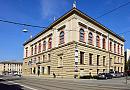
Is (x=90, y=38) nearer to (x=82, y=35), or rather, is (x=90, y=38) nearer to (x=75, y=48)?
(x=82, y=35)

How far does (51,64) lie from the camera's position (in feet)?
199

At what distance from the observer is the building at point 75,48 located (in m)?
50.0

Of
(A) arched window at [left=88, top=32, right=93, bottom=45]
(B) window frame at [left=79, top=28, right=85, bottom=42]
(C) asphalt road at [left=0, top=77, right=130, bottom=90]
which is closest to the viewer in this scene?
(C) asphalt road at [left=0, top=77, right=130, bottom=90]

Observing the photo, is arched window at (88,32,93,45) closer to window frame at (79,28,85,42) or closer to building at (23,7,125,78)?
building at (23,7,125,78)

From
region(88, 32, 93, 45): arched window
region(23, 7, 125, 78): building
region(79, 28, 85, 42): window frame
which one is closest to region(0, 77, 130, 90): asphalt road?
region(23, 7, 125, 78): building

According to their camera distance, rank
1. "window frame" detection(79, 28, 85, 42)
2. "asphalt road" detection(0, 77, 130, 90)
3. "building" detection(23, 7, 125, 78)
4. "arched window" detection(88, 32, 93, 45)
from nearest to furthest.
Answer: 1. "asphalt road" detection(0, 77, 130, 90)
2. "building" detection(23, 7, 125, 78)
3. "window frame" detection(79, 28, 85, 42)
4. "arched window" detection(88, 32, 93, 45)

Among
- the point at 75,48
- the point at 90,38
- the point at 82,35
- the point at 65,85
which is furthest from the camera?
the point at 90,38

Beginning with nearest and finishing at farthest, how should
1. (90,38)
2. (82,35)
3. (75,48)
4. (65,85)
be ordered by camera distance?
(65,85) → (75,48) → (82,35) → (90,38)

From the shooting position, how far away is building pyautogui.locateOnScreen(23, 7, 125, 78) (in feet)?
164

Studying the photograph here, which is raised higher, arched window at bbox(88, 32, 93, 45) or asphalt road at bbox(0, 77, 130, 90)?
arched window at bbox(88, 32, 93, 45)

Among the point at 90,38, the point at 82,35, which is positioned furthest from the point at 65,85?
the point at 90,38

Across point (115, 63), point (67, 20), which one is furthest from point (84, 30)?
point (115, 63)

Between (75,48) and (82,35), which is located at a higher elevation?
(82,35)

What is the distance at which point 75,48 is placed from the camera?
4891 centimetres
